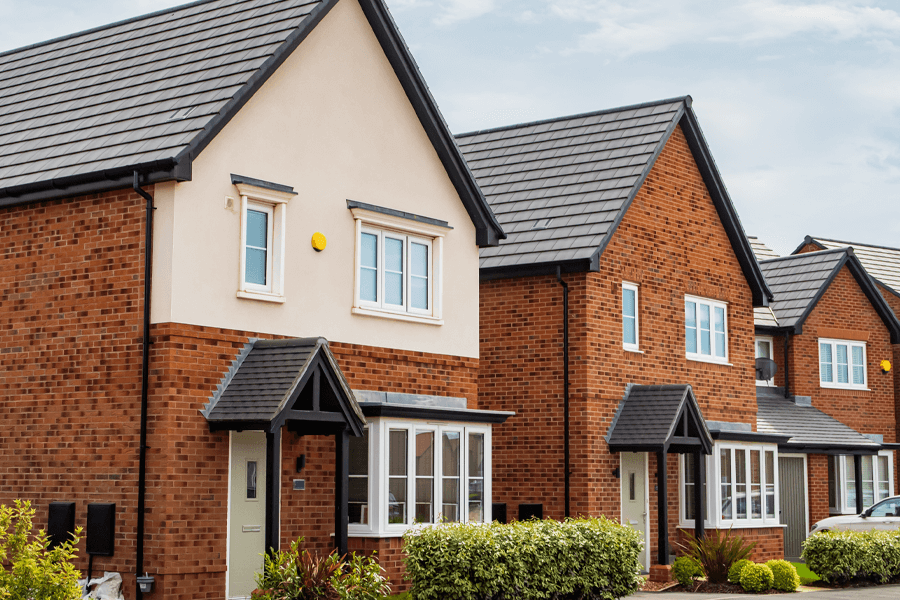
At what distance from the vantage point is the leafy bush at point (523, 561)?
584 inches

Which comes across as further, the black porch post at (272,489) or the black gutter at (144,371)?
the black gutter at (144,371)

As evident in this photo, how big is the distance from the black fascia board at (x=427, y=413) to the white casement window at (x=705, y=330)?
21.7 ft

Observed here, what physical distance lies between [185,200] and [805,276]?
68.9 ft

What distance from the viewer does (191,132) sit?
15016mm

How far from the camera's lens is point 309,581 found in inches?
547

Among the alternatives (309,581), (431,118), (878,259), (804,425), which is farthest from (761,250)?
(309,581)

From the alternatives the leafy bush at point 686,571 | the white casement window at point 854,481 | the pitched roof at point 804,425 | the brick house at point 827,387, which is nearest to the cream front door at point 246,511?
the leafy bush at point 686,571

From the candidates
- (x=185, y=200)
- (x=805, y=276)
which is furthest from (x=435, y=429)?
(x=805, y=276)

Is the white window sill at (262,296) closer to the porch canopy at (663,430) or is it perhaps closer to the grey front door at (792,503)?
the porch canopy at (663,430)

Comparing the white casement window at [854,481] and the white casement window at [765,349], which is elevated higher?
the white casement window at [765,349]

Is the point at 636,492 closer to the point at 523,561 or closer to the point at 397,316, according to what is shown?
the point at 397,316

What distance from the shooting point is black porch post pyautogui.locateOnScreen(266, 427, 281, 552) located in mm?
14336

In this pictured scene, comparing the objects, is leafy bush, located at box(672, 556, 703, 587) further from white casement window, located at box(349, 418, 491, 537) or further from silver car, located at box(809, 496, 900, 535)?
silver car, located at box(809, 496, 900, 535)

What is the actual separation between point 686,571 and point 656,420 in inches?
105
